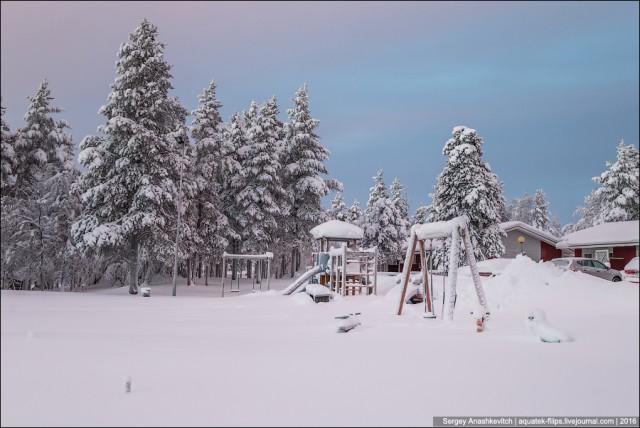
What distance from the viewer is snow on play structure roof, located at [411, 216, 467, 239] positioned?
12390mm

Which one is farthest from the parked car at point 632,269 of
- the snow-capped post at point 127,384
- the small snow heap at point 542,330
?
the snow-capped post at point 127,384

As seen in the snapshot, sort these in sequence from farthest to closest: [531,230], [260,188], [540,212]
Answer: [540,212]
[531,230]
[260,188]

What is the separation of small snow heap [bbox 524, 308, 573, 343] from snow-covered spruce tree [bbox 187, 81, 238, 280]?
26760mm

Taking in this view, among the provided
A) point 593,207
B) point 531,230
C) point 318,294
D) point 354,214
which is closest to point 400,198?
point 354,214

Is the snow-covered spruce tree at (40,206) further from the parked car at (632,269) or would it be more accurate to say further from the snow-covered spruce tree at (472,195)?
the parked car at (632,269)

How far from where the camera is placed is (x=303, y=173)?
4184 centimetres

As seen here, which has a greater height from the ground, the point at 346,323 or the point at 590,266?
the point at 590,266

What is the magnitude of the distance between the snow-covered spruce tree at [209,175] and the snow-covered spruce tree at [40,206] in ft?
25.3

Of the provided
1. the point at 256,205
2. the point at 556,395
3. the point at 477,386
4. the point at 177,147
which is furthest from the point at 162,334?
the point at 256,205

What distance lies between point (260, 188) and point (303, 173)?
198 inches

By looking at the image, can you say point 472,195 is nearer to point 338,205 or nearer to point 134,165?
point 134,165

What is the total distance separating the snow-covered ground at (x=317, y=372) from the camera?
505 centimetres

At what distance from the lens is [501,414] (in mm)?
4984

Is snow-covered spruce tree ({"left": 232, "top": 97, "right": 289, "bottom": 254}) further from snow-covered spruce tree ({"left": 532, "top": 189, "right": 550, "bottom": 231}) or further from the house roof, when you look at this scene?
snow-covered spruce tree ({"left": 532, "top": 189, "right": 550, "bottom": 231})
